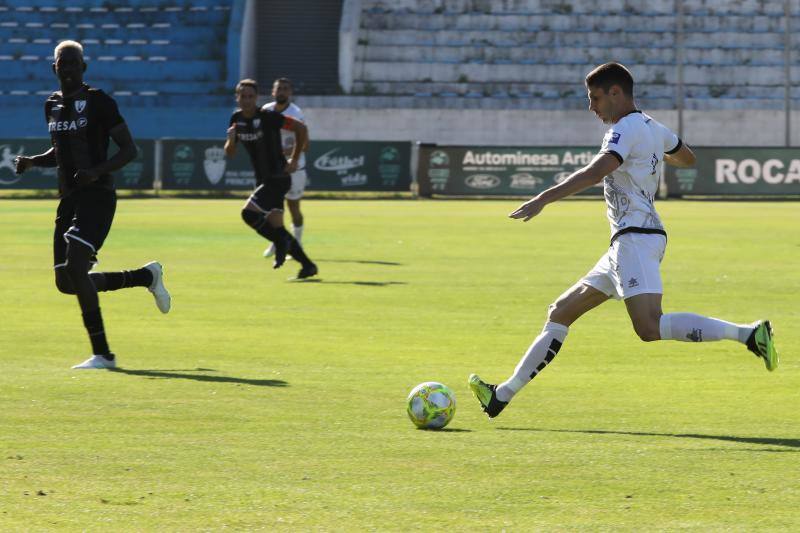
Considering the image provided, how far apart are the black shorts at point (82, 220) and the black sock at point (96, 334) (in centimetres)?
42

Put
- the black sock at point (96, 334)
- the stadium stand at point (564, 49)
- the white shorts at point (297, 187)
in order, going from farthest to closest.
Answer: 1. the stadium stand at point (564, 49)
2. the white shorts at point (297, 187)
3. the black sock at point (96, 334)

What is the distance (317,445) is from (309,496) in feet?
4.04

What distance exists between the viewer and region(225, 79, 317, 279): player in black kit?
18.2 m

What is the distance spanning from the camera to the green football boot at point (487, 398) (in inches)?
329

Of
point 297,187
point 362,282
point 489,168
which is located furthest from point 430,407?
point 489,168

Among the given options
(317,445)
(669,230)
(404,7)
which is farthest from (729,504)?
(404,7)

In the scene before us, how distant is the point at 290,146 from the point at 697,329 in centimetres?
1462

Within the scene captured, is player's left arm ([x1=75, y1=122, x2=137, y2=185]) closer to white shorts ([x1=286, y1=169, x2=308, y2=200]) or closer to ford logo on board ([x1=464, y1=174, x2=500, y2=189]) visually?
white shorts ([x1=286, y1=169, x2=308, y2=200])

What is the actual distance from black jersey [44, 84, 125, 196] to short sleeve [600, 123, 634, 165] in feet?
13.3

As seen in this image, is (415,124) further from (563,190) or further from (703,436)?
(563,190)

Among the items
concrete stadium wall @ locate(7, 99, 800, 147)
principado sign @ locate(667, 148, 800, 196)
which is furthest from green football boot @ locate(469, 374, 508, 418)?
concrete stadium wall @ locate(7, 99, 800, 147)

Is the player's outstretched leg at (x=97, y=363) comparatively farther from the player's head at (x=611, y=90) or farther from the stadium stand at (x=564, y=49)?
the stadium stand at (x=564, y=49)

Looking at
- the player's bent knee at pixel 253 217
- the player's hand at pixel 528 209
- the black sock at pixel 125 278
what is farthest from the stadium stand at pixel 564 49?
the player's hand at pixel 528 209

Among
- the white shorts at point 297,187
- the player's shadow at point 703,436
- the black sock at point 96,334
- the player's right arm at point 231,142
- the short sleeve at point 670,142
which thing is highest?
the short sleeve at point 670,142
